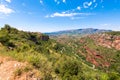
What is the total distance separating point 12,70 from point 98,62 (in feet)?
608

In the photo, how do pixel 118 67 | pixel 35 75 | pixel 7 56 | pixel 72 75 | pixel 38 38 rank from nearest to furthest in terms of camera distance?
pixel 35 75
pixel 7 56
pixel 72 75
pixel 38 38
pixel 118 67

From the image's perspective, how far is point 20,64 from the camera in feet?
57.2

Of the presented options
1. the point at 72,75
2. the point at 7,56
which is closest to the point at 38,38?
the point at 72,75

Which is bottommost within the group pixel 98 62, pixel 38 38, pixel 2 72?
pixel 98 62

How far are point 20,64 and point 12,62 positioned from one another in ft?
4.48

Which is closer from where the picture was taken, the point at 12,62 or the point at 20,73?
the point at 20,73

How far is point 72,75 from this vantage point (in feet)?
118

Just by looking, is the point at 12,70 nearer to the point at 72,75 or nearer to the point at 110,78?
the point at 72,75

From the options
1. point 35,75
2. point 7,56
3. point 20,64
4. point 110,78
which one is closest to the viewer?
point 35,75

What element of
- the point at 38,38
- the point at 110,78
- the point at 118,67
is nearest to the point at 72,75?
the point at 110,78

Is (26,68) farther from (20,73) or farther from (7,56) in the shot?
(7,56)

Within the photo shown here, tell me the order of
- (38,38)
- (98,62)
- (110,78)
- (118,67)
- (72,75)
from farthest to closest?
(98,62), (118,67), (38,38), (110,78), (72,75)

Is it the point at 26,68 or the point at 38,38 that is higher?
the point at 26,68

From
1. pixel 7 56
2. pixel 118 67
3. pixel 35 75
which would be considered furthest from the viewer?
pixel 118 67
